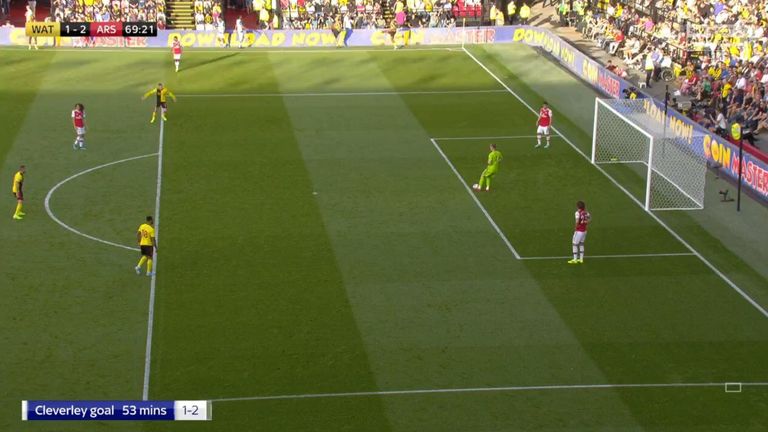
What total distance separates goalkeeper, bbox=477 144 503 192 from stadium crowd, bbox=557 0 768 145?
9163 millimetres

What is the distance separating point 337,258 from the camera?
1291 inches

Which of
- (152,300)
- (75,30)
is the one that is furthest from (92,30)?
(152,300)

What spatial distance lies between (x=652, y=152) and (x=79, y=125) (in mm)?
19547

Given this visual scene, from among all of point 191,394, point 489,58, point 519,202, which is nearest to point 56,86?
point 489,58

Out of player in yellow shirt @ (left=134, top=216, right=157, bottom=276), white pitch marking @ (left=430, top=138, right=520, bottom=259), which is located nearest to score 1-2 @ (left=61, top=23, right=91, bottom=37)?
white pitch marking @ (left=430, top=138, right=520, bottom=259)

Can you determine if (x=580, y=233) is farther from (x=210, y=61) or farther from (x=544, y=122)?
(x=210, y=61)

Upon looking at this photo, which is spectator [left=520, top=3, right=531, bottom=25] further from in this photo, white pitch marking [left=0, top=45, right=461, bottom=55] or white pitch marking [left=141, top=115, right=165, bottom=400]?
white pitch marking [left=141, top=115, right=165, bottom=400]

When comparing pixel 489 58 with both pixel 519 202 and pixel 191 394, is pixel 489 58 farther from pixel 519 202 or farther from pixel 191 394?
pixel 191 394

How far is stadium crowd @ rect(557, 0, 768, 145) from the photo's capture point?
46.2 metres

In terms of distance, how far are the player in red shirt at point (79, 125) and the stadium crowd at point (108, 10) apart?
2403cm

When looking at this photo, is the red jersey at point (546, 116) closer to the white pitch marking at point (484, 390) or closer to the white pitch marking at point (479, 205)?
the white pitch marking at point (479, 205)

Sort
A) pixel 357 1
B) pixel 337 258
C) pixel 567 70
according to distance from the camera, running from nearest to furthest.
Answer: pixel 337 258 → pixel 567 70 → pixel 357 1

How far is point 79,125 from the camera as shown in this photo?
→ 43.1 meters

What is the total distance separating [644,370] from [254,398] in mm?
8177
